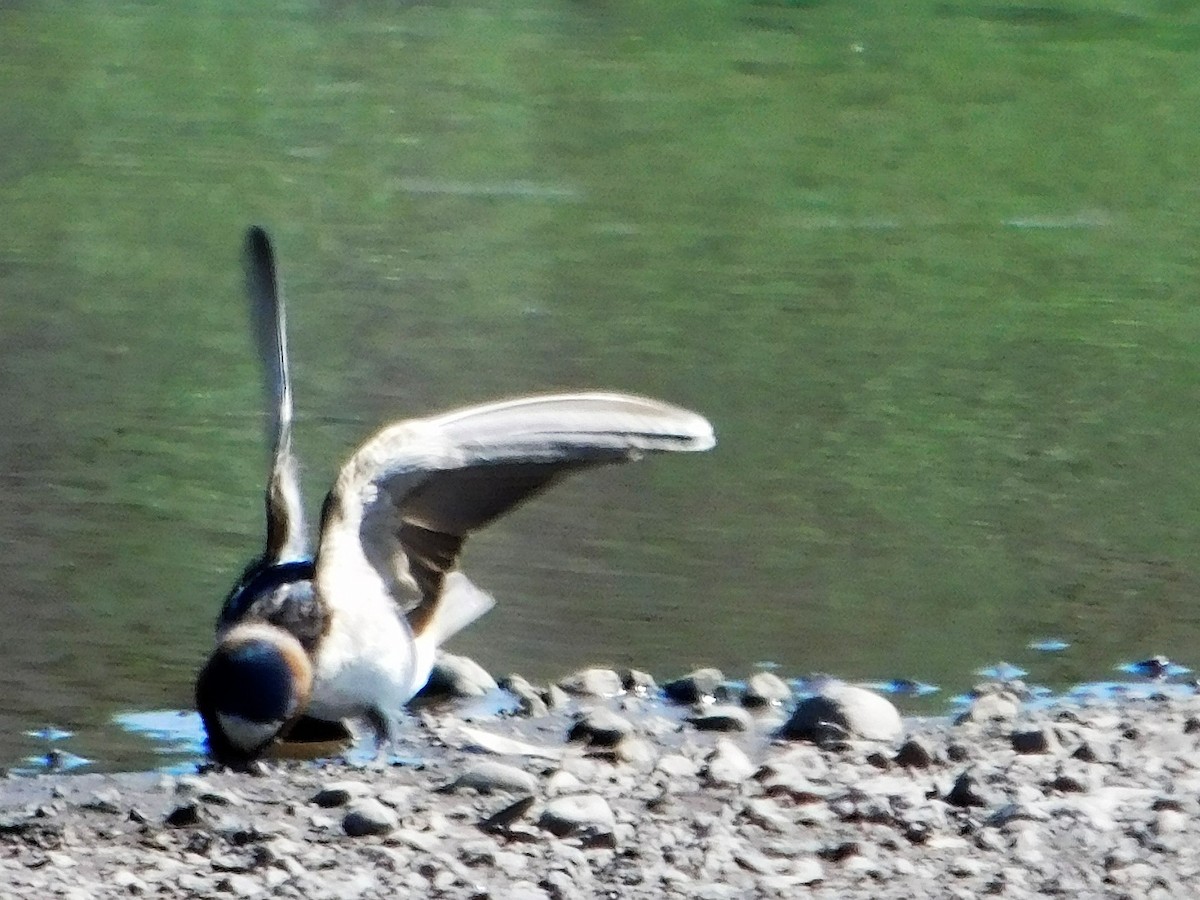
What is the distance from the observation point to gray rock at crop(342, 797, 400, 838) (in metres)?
5.65

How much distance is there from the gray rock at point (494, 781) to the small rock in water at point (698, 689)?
125cm

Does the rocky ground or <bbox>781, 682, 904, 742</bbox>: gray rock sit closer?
the rocky ground

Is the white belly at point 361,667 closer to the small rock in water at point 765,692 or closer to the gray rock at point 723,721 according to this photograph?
the gray rock at point 723,721

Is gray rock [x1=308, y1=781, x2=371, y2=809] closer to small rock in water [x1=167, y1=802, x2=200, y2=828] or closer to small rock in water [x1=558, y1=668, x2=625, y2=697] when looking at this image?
small rock in water [x1=167, y1=802, x2=200, y2=828]

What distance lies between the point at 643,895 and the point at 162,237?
9010 millimetres

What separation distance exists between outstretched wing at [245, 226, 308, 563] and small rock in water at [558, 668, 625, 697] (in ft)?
2.81

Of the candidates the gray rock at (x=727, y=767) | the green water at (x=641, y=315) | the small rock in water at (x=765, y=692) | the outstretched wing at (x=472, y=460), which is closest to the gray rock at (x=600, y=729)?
the gray rock at (x=727, y=767)

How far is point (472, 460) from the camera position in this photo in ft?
22.1

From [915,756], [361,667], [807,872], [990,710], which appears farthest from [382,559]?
Result: [807,872]

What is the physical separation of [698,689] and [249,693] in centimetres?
154

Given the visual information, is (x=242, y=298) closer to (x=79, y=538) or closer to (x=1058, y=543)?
(x=79, y=538)

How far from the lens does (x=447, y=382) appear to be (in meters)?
10.7

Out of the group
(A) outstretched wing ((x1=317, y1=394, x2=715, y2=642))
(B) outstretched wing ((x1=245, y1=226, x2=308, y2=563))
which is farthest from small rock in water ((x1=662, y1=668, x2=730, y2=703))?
Answer: (B) outstretched wing ((x1=245, y1=226, x2=308, y2=563))

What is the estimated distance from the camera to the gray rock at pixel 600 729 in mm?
6703
